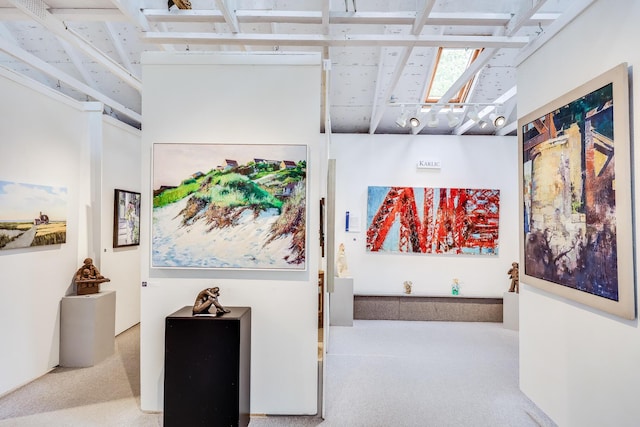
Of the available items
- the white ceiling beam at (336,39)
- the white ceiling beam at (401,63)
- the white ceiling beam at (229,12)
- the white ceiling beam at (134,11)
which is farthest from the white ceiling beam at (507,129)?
the white ceiling beam at (134,11)

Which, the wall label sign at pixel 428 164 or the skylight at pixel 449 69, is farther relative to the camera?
the wall label sign at pixel 428 164

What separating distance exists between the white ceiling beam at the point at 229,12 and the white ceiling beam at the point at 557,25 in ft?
7.75

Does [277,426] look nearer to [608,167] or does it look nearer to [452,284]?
[608,167]

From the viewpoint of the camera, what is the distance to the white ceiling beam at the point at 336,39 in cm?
342

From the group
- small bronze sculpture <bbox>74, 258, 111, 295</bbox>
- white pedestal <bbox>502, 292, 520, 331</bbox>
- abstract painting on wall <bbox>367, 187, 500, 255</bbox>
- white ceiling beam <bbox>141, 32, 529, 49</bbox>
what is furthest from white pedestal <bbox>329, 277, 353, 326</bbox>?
white ceiling beam <bbox>141, 32, 529, 49</bbox>

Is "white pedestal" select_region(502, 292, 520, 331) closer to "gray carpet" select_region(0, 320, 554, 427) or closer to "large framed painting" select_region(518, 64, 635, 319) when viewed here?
"gray carpet" select_region(0, 320, 554, 427)

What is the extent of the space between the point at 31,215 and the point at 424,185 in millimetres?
5345

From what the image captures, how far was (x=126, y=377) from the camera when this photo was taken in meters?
3.71

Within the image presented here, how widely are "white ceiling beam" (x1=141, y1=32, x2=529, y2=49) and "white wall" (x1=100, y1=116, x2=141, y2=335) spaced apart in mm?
1950

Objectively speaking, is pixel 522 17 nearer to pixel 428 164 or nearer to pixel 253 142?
pixel 253 142

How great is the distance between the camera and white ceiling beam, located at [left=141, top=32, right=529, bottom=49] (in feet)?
11.2

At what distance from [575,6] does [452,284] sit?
15.5ft

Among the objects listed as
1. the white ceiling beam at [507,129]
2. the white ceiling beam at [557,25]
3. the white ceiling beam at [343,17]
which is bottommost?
the white ceiling beam at [557,25]

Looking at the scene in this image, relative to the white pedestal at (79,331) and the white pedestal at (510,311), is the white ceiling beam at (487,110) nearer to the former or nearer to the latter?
the white pedestal at (510,311)
